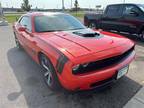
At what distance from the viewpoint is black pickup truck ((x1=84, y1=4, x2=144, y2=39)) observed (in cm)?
733

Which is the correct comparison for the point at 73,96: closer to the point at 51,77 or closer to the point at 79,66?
the point at 51,77

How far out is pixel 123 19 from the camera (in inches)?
313

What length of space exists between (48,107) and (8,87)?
120 centimetres

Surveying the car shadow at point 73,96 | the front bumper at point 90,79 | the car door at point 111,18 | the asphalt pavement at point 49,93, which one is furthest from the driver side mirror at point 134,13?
the front bumper at point 90,79

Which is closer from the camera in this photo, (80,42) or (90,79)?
(90,79)

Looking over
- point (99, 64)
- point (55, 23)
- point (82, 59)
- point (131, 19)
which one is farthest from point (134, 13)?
point (82, 59)

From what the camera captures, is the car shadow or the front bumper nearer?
the front bumper

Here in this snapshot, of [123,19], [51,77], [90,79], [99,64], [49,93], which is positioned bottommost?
[49,93]

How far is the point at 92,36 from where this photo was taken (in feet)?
11.5

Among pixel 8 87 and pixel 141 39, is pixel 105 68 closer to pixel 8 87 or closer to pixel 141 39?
pixel 8 87

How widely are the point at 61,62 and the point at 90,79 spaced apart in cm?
51

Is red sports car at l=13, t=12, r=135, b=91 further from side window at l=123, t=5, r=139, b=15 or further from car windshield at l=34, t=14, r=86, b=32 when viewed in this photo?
side window at l=123, t=5, r=139, b=15

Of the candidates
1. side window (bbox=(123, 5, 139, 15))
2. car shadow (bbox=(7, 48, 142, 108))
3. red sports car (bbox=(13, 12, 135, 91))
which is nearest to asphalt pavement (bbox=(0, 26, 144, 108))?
car shadow (bbox=(7, 48, 142, 108))

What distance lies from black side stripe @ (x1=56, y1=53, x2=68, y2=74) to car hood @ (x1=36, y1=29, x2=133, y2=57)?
13 centimetres
